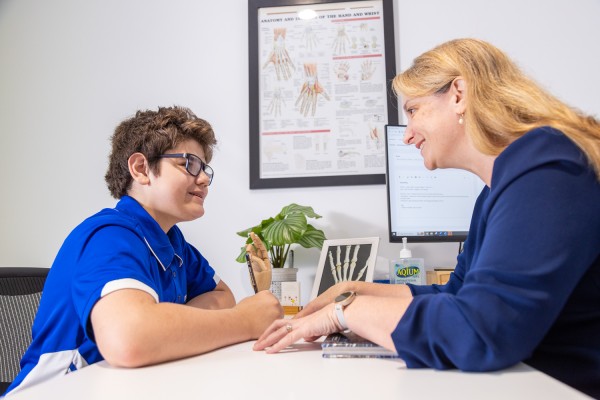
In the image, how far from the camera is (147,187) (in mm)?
1463

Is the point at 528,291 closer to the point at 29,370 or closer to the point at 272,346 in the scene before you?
the point at 272,346

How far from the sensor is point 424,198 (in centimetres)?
202

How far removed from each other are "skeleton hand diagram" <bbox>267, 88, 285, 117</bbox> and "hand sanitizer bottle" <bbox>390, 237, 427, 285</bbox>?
0.89m

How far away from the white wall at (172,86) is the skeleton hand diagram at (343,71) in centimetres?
24

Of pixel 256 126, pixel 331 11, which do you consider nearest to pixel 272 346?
pixel 256 126

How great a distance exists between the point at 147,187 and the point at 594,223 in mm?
1100

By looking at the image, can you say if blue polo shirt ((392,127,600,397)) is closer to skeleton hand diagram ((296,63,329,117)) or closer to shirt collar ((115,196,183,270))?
shirt collar ((115,196,183,270))

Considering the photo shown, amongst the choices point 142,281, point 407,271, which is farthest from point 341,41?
point 142,281

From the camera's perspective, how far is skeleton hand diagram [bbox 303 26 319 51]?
2420 millimetres

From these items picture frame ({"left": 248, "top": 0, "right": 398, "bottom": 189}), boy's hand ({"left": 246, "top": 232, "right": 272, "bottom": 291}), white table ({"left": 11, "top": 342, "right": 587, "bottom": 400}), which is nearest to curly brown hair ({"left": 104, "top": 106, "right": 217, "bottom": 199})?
boy's hand ({"left": 246, "top": 232, "right": 272, "bottom": 291})

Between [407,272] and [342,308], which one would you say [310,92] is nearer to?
[407,272]

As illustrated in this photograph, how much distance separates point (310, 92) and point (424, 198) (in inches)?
29.4

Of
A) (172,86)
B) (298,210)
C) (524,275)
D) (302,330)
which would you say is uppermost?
(172,86)

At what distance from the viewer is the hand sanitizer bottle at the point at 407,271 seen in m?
1.95
